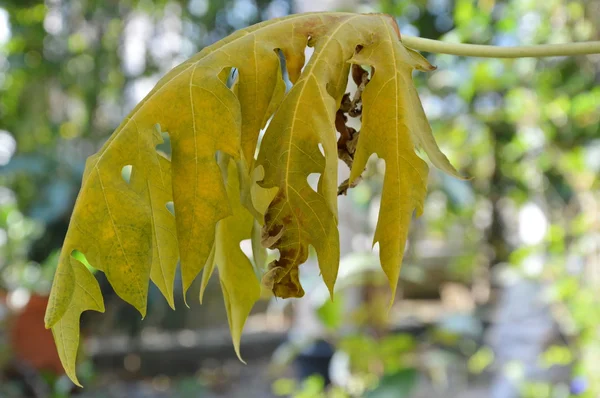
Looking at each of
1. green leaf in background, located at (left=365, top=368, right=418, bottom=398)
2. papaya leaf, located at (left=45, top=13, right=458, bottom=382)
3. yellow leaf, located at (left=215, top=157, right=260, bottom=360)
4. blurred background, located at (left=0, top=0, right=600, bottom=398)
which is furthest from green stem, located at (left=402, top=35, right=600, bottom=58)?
green leaf in background, located at (left=365, top=368, right=418, bottom=398)

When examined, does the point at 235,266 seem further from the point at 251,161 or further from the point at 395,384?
the point at 395,384

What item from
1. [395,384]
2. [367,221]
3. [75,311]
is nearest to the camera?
[75,311]

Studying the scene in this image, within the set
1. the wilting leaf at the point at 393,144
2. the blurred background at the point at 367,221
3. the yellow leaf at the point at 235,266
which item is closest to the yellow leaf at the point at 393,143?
the wilting leaf at the point at 393,144

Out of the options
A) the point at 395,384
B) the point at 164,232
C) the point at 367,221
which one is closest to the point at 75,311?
the point at 164,232

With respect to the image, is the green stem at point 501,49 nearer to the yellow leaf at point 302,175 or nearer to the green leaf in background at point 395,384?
the yellow leaf at point 302,175

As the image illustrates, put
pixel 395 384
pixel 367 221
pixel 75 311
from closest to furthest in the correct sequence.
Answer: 1. pixel 75 311
2. pixel 395 384
3. pixel 367 221

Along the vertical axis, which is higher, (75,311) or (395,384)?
(75,311)

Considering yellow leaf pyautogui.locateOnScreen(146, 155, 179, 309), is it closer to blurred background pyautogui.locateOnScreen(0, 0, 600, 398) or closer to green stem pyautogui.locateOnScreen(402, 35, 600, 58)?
green stem pyautogui.locateOnScreen(402, 35, 600, 58)
